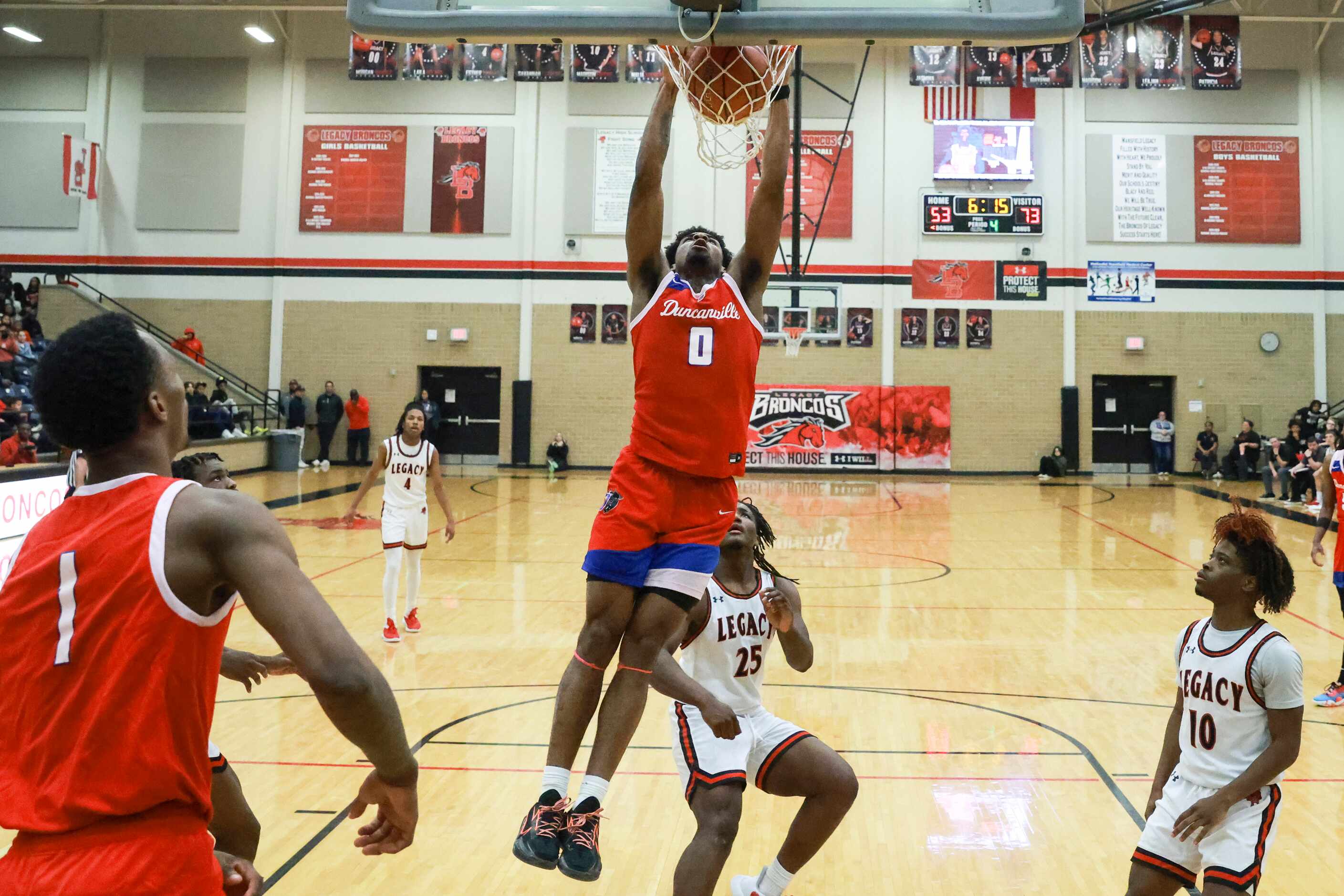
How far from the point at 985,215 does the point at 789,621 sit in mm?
19415

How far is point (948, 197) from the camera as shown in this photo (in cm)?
2152

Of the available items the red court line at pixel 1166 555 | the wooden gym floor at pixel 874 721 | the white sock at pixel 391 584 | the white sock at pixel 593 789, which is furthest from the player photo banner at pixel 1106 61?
the white sock at pixel 593 789

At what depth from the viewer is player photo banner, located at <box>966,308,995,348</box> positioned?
21719 mm

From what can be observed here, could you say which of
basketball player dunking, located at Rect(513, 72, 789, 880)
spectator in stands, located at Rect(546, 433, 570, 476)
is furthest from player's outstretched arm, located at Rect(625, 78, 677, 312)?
spectator in stands, located at Rect(546, 433, 570, 476)

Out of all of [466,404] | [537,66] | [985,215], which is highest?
[537,66]

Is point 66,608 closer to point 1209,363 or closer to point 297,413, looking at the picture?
point 297,413

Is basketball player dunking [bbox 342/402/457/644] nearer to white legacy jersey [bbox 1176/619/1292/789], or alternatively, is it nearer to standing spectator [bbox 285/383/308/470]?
white legacy jersey [bbox 1176/619/1292/789]

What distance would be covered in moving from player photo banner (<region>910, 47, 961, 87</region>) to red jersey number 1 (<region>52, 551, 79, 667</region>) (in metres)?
18.4

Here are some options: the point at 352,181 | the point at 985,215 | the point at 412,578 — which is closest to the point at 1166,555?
the point at 412,578

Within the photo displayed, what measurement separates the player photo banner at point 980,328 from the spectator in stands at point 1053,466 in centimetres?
246

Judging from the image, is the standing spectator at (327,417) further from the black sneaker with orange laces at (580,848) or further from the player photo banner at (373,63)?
the black sneaker with orange laces at (580,848)

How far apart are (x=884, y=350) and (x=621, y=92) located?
739cm

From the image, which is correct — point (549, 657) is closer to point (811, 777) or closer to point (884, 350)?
point (811, 777)

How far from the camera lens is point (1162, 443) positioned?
70.7 ft
